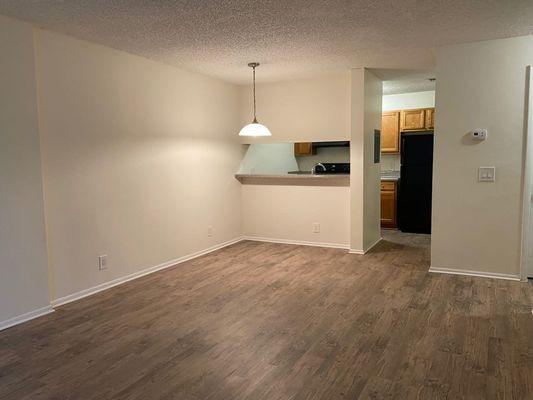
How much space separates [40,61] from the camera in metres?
3.35

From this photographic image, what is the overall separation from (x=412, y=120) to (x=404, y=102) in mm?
417

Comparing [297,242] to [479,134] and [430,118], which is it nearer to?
[479,134]

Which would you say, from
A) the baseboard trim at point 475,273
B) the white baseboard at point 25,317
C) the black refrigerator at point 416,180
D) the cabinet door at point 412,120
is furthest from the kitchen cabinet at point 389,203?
the white baseboard at point 25,317

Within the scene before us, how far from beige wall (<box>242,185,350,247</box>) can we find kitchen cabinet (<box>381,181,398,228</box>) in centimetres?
174

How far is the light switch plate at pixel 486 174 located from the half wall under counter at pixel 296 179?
1724 mm

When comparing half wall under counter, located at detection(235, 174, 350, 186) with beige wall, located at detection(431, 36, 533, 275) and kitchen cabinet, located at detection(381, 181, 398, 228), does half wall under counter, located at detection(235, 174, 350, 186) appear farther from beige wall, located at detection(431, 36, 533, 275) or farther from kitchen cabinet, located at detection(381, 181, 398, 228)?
kitchen cabinet, located at detection(381, 181, 398, 228)

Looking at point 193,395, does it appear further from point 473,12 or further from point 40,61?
point 473,12

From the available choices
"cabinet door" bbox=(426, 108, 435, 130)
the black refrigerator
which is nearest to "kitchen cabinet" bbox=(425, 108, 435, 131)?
"cabinet door" bbox=(426, 108, 435, 130)

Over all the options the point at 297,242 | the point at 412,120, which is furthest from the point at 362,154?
the point at 412,120

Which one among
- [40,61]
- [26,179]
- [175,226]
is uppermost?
[40,61]

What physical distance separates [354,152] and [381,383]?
11.3 feet

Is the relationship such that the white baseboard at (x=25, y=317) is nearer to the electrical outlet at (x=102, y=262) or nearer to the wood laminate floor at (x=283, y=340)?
the wood laminate floor at (x=283, y=340)

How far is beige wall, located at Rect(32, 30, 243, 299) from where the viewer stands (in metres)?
3.52

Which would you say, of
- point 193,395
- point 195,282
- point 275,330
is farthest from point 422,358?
point 195,282
